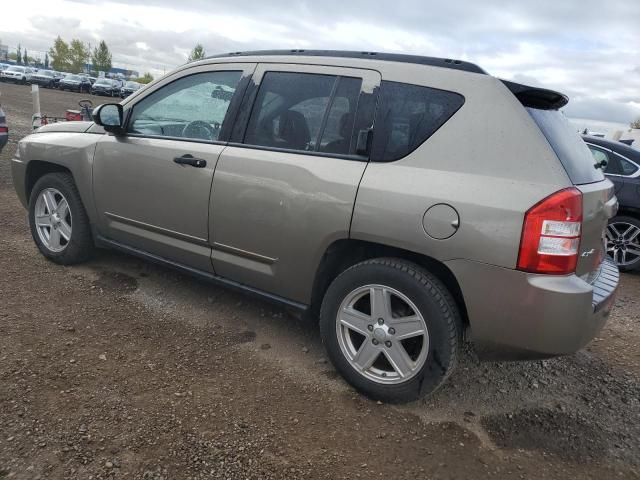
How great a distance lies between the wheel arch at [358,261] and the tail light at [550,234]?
1.27ft

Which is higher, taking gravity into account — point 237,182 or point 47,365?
point 237,182

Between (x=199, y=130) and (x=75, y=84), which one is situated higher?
(x=199, y=130)

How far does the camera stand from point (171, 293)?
4.05 meters

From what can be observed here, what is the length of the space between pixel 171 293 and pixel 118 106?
1.49m

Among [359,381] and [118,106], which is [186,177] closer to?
[118,106]

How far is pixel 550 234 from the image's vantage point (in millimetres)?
2307

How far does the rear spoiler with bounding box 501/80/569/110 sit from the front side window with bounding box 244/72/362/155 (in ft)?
2.75

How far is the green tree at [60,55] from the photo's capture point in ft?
274

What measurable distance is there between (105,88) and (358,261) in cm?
4539

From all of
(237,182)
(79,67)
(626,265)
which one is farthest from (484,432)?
(79,67)

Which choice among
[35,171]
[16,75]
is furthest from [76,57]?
[35,171]

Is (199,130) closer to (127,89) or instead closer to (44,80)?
(127,89)

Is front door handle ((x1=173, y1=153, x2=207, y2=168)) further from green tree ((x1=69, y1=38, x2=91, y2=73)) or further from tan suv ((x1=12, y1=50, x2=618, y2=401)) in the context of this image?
green tree ((x1=69, y1=38, x2=91, y2=73))

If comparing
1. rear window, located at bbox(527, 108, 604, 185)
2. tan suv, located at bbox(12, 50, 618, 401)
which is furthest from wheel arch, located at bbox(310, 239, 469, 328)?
rear window, located at bbox(527, 108, 604, 185)
